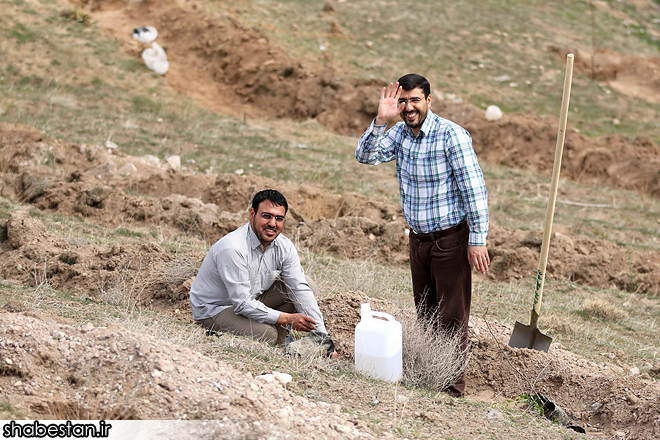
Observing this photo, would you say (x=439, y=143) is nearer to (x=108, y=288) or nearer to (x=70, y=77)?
(x=108, y=288)

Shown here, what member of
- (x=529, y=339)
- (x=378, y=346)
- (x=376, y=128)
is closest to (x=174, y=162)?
(x=376, y=128)

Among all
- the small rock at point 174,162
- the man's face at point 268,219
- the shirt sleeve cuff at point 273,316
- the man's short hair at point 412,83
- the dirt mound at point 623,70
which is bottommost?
the shirt sleeve cuff at point 273,316

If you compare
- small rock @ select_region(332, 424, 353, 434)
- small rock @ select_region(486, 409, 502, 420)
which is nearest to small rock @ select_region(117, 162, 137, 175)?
small rock @ select_region(486, 409, 502, 420)

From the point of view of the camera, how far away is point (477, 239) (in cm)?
442

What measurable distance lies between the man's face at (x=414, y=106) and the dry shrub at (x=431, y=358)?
1.35 meters

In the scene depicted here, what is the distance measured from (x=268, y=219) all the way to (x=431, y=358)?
1443mm

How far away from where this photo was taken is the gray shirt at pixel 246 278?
4.79m

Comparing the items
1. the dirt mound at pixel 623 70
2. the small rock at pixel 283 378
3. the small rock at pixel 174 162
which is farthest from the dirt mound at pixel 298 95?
the small rock at pixel 283 378

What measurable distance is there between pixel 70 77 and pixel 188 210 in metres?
7.99

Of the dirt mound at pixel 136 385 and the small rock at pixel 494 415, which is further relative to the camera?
the small rock at pixel 494 415

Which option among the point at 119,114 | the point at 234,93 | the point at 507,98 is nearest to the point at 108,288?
the point at 119,114

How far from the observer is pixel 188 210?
8391 millimetres

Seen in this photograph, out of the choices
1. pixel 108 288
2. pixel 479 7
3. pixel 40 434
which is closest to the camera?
pixel 40 434

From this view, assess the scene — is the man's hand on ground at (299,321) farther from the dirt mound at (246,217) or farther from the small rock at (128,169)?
the small rock at (128,169)
